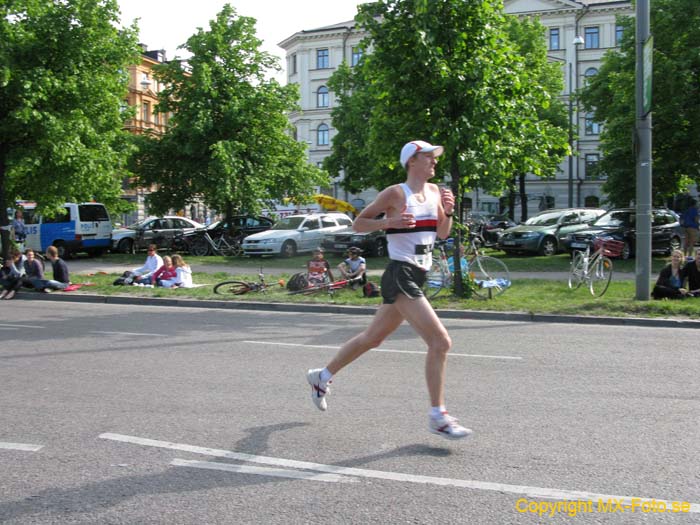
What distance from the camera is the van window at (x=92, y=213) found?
1152 inches

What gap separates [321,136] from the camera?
2793 inches

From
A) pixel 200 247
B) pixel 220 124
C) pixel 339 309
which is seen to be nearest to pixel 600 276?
pixel 339 309

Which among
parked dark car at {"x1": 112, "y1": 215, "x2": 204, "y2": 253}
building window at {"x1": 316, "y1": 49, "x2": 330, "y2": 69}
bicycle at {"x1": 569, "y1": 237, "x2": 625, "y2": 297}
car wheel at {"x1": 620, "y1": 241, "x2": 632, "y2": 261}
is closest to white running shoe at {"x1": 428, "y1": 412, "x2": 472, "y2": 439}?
bicycle at {"x1": 569, "y1": 237, "x2": 625, "y2": 297}

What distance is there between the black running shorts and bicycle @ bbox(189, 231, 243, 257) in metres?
24.5

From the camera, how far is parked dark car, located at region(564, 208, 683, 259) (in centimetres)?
2319

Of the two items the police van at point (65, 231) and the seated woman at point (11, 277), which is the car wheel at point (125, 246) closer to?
the police van at point (65, 231)

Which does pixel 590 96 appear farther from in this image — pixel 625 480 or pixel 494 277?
pixel 625 480

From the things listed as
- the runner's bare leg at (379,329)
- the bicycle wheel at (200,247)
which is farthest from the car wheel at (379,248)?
the runner's bare leg at (379,329)

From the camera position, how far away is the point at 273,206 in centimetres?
3497

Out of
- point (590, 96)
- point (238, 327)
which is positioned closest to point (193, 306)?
point (238, 327)

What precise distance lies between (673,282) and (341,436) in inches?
407

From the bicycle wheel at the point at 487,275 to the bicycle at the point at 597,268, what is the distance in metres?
1.80

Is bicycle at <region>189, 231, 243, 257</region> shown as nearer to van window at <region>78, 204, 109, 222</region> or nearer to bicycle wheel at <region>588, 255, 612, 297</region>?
van window at <region>78, 204, 109, 222</region>

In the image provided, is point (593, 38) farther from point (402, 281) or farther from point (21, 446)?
point (21, 446)
